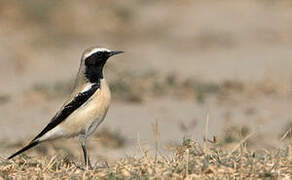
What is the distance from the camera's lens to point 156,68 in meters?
13.7

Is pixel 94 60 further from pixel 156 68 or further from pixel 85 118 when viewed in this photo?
pixel 156 68

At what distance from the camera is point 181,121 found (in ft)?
33.0

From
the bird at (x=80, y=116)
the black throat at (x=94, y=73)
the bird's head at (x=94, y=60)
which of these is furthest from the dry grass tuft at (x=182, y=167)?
the bird's head at (x=94, y=60)

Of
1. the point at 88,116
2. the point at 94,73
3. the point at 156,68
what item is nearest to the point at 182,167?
the point at 88,116

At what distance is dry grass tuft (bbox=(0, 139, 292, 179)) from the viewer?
193 inches

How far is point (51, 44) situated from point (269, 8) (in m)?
5.59

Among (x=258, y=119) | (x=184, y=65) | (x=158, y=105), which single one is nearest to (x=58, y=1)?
(x=184, y=65)

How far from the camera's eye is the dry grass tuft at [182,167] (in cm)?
491

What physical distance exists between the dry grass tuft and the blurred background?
43.6 inches

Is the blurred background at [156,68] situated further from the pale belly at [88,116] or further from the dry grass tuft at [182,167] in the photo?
the dry grass tuft at [182,167]

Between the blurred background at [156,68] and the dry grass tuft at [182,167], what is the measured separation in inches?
43.6

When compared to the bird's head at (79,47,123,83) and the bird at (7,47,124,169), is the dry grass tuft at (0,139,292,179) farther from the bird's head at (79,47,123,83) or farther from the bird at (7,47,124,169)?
the bird's head at (79,47,123,83)

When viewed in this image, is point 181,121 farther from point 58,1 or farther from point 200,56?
point 58,1

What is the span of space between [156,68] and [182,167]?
8.78 metres
